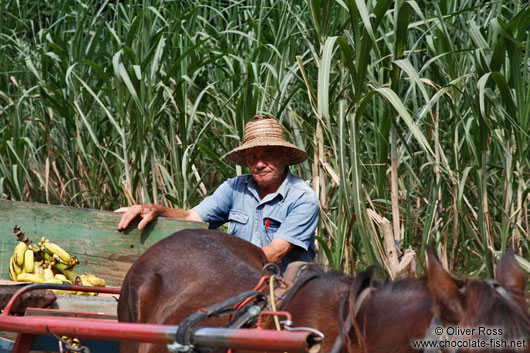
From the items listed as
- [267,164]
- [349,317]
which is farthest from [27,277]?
[349,317]

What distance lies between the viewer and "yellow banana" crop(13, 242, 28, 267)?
134 inches

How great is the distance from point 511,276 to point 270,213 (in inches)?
81.5

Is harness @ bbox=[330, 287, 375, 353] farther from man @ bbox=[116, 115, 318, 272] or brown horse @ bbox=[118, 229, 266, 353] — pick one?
man @ bbox=[116, 115, 318, 272]

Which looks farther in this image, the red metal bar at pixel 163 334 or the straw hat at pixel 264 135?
the straw hat at pixel 264 135

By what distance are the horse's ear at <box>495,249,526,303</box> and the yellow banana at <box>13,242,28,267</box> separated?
2.46 meters

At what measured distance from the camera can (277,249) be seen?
3428mm

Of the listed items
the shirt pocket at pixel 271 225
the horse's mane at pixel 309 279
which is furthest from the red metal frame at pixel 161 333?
the shirt pocket at pixel 271 225

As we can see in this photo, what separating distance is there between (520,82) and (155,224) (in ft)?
6.21

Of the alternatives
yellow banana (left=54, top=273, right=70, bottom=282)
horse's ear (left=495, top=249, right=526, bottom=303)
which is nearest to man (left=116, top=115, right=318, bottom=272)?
yellow banana (left=54, top=273, right=70, bottom=282)

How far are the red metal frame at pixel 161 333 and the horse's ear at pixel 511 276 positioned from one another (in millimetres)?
498

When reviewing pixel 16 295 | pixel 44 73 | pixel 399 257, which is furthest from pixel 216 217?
pixel 44 73

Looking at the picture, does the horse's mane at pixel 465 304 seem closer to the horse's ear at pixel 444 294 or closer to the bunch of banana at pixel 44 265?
the horse's ear at pixel 444 294

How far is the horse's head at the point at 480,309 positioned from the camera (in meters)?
1.50

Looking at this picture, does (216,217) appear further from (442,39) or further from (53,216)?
(442,39)
